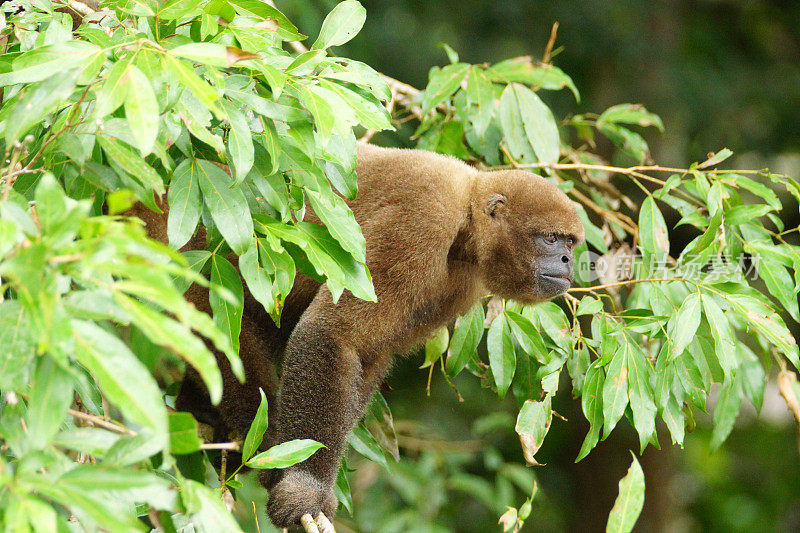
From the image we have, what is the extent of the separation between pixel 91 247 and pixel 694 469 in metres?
13.7

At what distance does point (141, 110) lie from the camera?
182 cm

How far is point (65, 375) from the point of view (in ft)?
5.26

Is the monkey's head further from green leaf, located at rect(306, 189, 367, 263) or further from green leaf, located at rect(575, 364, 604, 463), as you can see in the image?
green leaf, located at rect(306, 189, 367, 263)

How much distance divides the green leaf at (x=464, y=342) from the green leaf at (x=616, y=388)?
0.84 metres

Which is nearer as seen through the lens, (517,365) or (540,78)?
(517,365)

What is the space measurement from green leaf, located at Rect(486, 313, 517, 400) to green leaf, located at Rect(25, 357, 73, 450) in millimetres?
2389

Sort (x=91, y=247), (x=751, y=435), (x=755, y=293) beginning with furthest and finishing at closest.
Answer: (x=751, y=435), (x=755, y=293), (x=91, y=247)

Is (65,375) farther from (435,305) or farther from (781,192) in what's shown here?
(781,192)

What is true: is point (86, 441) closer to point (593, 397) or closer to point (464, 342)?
point (593, 397)

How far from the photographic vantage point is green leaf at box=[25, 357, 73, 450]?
1.56 m

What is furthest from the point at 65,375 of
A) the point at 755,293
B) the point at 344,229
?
the point at 755,293

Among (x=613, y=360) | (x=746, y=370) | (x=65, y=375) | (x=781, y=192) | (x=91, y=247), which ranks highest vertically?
(x=91, y=247)

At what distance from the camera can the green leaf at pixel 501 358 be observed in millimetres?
3732

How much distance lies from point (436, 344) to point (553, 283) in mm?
699
